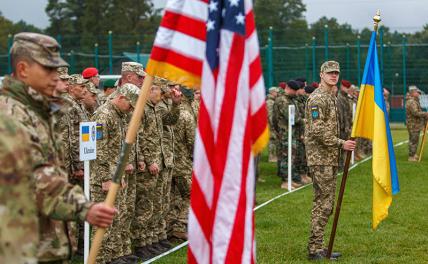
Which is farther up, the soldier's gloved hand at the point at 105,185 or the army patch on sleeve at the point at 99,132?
the army patch on sleeve at the point at 99,132

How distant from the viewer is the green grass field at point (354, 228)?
10438mm

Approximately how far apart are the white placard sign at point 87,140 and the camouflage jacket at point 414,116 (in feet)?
58.9

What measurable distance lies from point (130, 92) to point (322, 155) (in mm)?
2500

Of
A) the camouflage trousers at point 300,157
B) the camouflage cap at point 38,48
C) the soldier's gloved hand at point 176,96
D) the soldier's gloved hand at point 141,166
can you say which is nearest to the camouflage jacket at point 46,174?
the camouflage cap at point 38,48

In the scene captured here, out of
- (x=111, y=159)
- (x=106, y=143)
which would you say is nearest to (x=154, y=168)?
(x=111, y=159)

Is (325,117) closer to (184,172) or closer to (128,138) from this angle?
(184,172)

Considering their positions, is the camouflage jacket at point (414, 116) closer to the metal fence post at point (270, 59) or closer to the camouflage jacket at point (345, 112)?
the camouflage jacket at point (345, 112)

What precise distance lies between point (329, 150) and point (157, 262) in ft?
8.25

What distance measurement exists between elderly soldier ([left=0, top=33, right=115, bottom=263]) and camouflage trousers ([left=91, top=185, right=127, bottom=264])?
4.50m

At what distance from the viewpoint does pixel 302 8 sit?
8812cm

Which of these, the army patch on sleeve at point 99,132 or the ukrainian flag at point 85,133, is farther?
the army patch on sleeve at point 99,132

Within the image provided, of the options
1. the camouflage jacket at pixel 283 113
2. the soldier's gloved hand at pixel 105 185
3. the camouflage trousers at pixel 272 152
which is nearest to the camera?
the soldier's gloved hand at pixel 105 185

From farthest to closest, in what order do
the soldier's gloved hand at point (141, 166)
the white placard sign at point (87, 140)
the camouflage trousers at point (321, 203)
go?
1. the soldier's gloved hand at point (141, 166)
2. the camouflage trousers at point (321, 203)
3. the white placard sign at point (87, 140)

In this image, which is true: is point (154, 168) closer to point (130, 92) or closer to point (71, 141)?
point (71, 141)
